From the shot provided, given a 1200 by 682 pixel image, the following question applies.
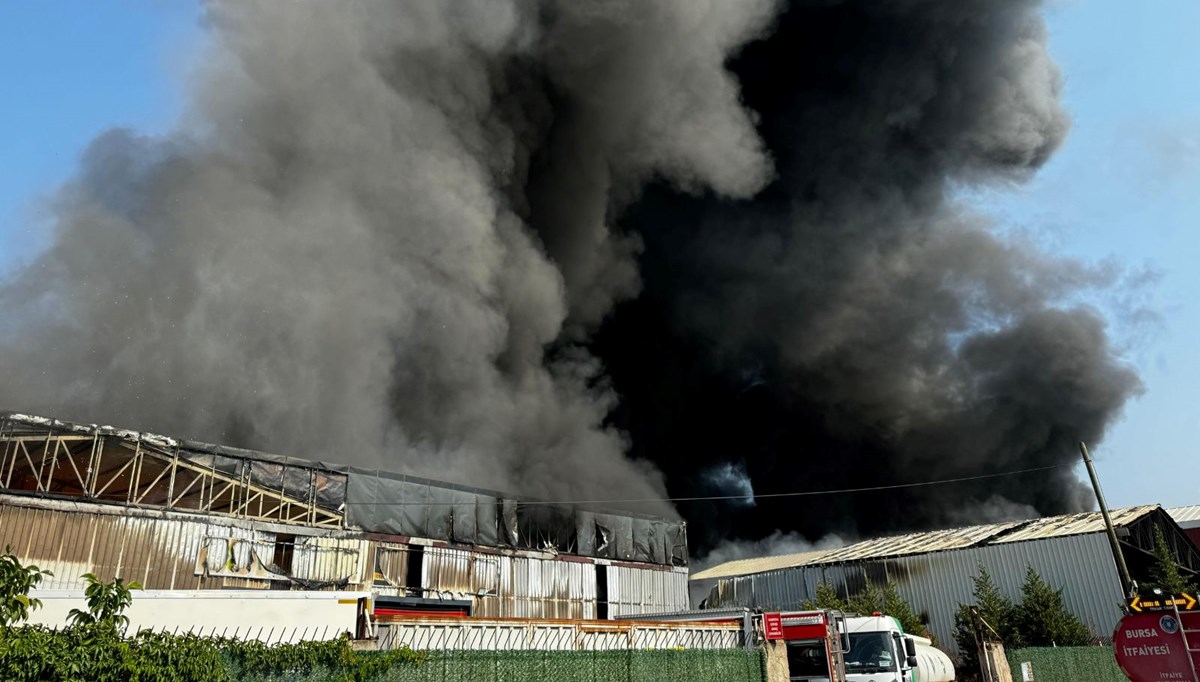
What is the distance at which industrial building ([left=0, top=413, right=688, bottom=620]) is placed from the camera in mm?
16781

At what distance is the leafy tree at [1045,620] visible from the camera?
27047 mm

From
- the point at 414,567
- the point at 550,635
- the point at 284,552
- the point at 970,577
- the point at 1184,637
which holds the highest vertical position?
the point at 970,577

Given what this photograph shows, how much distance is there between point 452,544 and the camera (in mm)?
22562

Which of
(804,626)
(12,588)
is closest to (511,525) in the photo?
(804,626)

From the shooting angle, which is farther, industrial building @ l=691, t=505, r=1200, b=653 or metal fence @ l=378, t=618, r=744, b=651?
industrial building @ l=691, t=505, r=1200, b=653

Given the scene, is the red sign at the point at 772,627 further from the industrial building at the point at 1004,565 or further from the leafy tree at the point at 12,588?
the industrial building at the point at 1004,565

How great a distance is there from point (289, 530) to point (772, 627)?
12731 mm

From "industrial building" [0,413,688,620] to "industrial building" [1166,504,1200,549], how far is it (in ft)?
120

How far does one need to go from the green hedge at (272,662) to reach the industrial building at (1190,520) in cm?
4602

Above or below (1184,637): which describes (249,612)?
above

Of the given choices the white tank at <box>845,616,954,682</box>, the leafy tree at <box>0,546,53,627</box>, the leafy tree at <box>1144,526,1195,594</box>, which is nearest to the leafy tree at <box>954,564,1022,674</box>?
the leafy tree at <box>1144,526,1195,594</box>

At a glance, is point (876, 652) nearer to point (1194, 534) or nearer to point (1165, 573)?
point (1165, 573)

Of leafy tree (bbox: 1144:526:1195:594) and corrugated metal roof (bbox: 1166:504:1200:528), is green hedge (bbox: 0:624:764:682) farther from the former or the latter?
corrugated metal roof (bbox: 1166:504:1200:528)

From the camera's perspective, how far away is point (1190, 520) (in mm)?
44688
